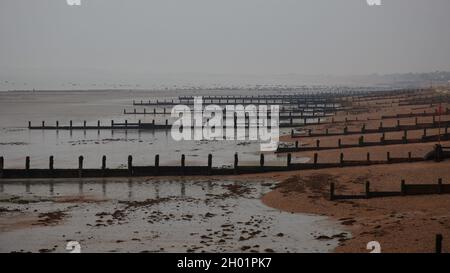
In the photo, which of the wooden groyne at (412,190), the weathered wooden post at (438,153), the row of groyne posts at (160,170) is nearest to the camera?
the wooden groyne at (412,190)

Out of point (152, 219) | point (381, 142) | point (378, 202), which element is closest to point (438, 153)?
point (381, 142)

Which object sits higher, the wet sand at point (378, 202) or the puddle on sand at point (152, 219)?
the wet sand at point (378, 202)

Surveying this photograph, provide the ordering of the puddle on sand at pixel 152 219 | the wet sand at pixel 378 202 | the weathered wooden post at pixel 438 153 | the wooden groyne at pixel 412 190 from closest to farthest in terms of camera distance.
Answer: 1. the wet sand at pixel 378 202
2. the puddle on sand at pixel 152 219
3. the wooden groyne at pixel 412 190
4. the weathered wooden post at pixel 438 153

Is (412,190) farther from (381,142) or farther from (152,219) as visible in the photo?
(381,142)

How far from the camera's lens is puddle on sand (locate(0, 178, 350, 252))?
19.4 metres

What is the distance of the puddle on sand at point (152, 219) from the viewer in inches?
765

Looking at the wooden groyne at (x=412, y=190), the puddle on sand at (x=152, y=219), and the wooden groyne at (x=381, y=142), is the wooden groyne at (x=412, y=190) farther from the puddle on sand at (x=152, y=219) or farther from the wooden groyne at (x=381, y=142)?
the wooden groyne at (x=381, y=142)

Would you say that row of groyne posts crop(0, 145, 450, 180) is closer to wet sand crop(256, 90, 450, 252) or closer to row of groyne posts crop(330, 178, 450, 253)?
wet sand crop(256, 90, 450, 252)

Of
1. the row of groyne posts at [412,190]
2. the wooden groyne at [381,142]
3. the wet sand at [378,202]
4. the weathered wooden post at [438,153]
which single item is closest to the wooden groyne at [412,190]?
the row of groyne posts at [412,190]

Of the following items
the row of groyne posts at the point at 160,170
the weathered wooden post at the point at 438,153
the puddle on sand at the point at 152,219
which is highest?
the weathered wooden post at the point at 438,153

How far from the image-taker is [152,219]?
23453 mm

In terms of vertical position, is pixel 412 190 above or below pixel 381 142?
below
